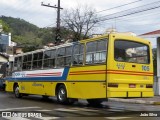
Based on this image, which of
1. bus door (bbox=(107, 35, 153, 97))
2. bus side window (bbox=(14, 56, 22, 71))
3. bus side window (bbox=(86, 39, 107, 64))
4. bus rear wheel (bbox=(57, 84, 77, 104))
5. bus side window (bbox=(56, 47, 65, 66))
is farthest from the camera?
bus side window (bbox=(14, 56, 22, 71))

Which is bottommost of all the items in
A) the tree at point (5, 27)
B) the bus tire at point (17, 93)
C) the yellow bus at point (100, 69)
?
the bus tire at point (17, 93)

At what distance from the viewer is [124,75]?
572 inches

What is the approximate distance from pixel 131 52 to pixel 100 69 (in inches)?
65.3

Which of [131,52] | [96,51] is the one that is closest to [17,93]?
[96,51]

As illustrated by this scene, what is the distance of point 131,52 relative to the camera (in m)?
15.2

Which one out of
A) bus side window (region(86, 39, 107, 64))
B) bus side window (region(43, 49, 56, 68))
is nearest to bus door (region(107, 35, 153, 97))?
bus side window (region(86, 39, 107, 64))

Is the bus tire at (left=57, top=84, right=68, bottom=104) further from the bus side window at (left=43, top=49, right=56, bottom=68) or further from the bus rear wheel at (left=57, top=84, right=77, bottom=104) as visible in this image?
the bus side window at (left=43, top=49, right=56, bottom=68)

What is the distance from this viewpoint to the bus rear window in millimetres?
14703

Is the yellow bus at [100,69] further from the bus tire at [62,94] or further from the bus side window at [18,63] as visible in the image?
the bus side window at [18,63]

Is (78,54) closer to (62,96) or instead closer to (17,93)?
(62,96)

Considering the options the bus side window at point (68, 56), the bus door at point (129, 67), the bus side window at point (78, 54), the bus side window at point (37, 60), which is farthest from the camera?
the bus side window at point (37, 60)

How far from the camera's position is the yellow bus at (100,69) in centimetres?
1430

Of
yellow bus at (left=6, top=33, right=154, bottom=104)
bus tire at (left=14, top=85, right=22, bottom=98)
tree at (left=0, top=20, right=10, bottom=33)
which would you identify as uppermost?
tree at (left=0, top=20, right=10, bottom=33)

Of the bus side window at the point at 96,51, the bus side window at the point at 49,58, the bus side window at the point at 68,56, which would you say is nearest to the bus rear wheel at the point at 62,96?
the bus side window at the point at 68,56
